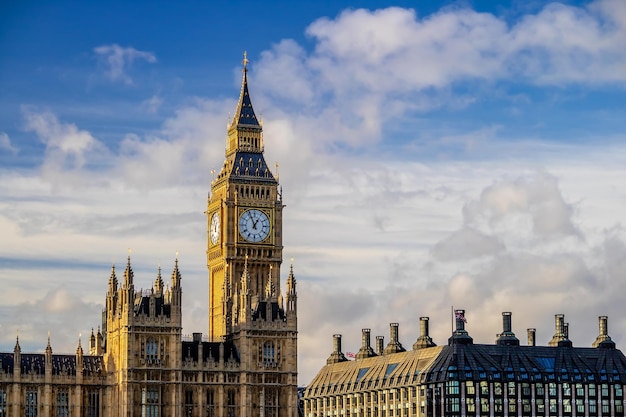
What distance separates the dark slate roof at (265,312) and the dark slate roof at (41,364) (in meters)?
17.9

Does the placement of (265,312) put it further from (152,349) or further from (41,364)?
(41,364)

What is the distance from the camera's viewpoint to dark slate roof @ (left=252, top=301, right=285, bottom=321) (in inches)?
7279

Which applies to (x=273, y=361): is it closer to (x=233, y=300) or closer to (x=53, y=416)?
(x=233, y=300)

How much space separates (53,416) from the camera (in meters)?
177

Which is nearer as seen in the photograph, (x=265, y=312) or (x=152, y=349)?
(x=152, y=349)

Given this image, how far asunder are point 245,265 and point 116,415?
87.3 feet

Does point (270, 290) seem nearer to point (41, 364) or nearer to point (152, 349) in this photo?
point (152, 349)

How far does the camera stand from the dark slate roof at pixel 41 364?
17712cm

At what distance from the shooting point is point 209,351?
183125 millimetres

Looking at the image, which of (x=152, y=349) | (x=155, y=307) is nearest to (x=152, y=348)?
(x=152, y=349)

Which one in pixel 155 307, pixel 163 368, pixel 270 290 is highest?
pixel 270 290

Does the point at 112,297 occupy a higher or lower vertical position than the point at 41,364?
higher

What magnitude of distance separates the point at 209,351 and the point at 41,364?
1788 centimetres

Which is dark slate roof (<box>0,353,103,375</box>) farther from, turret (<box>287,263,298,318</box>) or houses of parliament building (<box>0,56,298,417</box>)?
turret (<box>287,263,298,318</box>)
